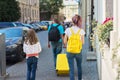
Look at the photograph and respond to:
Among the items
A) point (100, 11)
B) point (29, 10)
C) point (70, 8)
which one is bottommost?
point (100, 11)

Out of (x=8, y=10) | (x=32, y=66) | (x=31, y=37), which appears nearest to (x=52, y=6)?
(x=8, y=10)

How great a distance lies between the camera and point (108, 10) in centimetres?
720

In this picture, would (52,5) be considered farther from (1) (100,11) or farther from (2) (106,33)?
(2) (106,33)

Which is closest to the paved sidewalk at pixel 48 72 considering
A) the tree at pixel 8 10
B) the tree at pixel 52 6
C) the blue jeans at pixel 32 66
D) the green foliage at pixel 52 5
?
the blue jeans at pixel 32 66

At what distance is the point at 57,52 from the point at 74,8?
85.2 metres

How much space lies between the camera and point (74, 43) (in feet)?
26.1

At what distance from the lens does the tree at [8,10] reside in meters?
55.1

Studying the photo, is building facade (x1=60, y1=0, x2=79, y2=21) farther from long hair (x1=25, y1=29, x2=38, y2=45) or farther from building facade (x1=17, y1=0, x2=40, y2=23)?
long hair (x1=25, y1=29, x2=38, y2=45)

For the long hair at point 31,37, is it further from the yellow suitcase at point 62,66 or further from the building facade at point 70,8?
the building facade at point 70,8

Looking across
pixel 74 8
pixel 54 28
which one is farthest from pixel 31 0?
pixel 54 28

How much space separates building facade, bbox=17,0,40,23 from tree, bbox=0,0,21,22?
11.9 metres

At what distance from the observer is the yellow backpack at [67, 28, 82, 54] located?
26.0ft

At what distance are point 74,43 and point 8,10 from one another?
162 ft

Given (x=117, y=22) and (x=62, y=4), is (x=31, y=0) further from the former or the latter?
(x=117, y=22)
